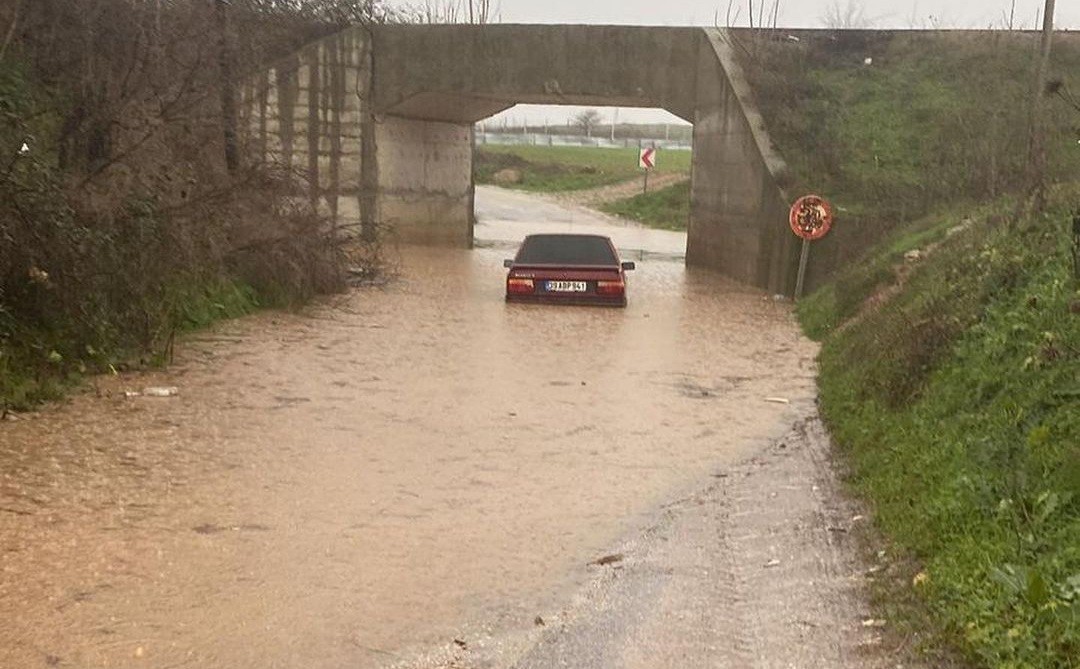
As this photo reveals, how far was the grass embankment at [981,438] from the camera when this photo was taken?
4855 millimetres

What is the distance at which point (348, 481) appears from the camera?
26.4ft

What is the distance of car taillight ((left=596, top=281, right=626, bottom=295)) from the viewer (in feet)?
59.0

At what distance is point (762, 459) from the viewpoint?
9.17 m

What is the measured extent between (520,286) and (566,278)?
2.38 ft

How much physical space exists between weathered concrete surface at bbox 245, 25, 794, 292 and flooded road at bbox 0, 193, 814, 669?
944 cm

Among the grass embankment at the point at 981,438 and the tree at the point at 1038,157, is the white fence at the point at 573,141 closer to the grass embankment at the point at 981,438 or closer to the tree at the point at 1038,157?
the tree at the point at 1038,157

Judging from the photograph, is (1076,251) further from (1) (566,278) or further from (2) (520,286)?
(2) (520,286)

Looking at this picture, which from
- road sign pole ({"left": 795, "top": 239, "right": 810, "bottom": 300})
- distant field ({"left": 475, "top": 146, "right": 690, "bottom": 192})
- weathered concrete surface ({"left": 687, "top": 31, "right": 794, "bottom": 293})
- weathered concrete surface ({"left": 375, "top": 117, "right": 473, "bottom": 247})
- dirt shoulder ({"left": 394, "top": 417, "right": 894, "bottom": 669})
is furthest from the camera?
distant field ({"left": 475, "top": 146, "right": 690, "bottom": 192})

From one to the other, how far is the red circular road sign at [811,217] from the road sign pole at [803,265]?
9.2 inches

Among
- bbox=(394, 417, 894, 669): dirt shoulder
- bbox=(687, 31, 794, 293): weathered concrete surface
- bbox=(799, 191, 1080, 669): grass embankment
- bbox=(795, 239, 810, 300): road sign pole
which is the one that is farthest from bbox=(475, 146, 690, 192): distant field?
bbox=(394, 417, 894, 669): dirt shoulder

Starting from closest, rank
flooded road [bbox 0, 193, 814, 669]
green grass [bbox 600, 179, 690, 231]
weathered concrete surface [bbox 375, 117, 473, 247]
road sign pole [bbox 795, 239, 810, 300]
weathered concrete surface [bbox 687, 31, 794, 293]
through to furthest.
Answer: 1. flooded road [bbox 0, 193, 814, 669]
2. road sign pole [bbox 795, 239, 810, 300]
3. weathered concrete surface [bbox 687, 31, 794, 293]
4. weathered concrete surface [bbox 375, 117, 473, 247]
5. green grass [bbox 600, 179, 690, 231]

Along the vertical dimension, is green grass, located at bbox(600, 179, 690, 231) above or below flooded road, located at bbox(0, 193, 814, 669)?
below

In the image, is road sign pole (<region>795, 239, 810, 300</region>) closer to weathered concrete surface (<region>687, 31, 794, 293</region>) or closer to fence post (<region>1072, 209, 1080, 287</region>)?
weathered concrete surface (<region>687, 31, 794, 293</region>)

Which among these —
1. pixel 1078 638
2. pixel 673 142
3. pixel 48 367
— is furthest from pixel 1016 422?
pixel 673 142
